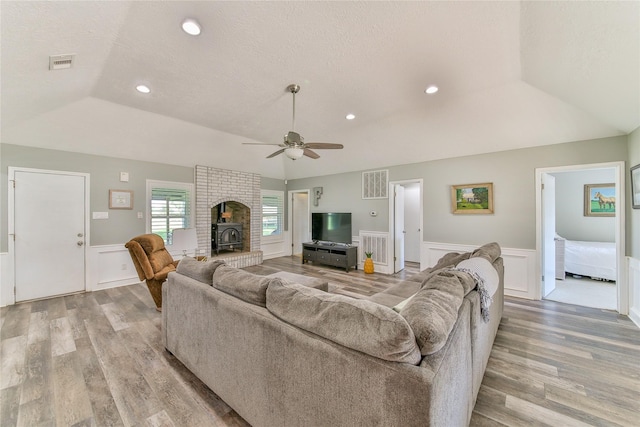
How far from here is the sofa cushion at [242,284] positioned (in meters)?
1.58

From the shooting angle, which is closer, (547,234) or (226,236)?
(547,234)

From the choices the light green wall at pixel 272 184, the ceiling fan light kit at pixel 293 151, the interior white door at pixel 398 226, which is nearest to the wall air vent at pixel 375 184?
the interior white door at pixel 398 226

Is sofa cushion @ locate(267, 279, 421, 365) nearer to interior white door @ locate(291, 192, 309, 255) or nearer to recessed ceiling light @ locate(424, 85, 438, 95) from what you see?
recessed ceiling light @ locate(424, 85, 438, 95)

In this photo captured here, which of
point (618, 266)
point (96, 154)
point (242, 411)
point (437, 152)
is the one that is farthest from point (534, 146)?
point (96, 154)

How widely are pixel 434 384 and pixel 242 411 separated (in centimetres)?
130

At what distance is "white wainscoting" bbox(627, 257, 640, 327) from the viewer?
2.97 m

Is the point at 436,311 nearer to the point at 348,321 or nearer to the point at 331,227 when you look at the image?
the point at 348,321

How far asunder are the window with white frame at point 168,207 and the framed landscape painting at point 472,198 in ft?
18.1

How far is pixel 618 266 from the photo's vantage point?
3.33 m

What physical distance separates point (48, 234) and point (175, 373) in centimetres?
376

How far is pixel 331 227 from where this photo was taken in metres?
6.27

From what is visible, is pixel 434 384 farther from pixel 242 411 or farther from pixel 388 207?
pixel 388 207

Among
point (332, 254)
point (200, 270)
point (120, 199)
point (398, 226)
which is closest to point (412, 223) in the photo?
point (398, 226)

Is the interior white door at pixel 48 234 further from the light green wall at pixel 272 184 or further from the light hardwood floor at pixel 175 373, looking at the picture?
the light green wall at pixel 272 184
